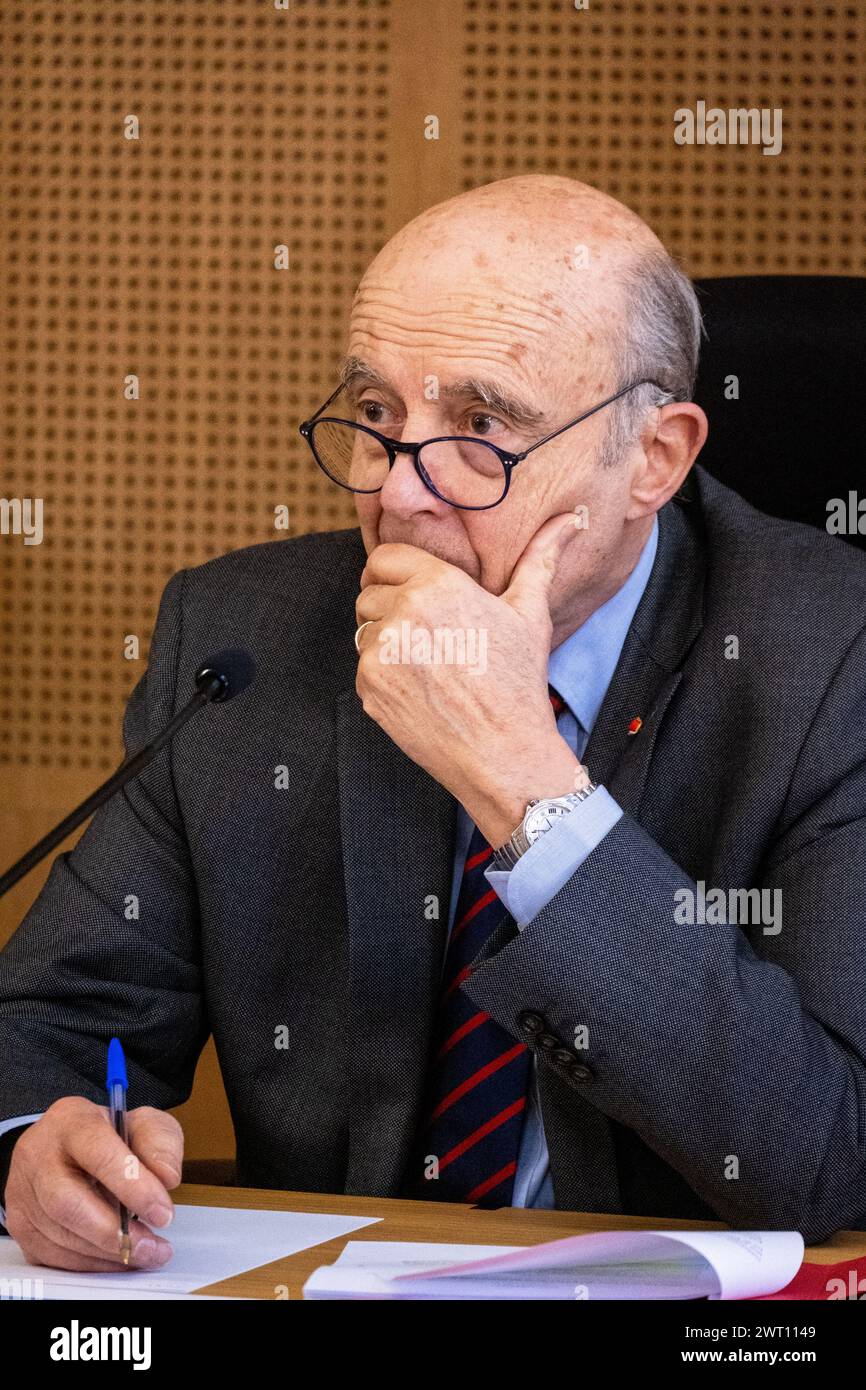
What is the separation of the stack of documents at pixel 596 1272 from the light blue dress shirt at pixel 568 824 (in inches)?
11.9

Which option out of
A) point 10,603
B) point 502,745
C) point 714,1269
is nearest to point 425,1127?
point 502,745

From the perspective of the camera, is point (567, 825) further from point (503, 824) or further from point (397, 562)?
point (397, 562)

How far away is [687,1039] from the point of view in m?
1.25

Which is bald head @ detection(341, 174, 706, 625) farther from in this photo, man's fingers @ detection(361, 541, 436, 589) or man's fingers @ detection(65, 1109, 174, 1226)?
man's fingers @ detection(65, 1109, 174, 1226)

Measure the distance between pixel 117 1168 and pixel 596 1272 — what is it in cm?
35

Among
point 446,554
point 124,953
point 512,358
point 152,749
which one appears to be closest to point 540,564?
point 446,554

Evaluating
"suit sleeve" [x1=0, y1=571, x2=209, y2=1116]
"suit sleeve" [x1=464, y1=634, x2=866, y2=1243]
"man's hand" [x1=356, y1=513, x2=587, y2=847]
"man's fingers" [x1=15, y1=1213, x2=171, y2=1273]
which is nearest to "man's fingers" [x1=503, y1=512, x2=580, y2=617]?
"man's hand" [x1=356, y1=513, x2=587, y2=847]

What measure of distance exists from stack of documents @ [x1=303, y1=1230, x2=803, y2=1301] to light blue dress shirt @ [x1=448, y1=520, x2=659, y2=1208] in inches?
11.9

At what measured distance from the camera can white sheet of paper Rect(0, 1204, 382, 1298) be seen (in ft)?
3.53

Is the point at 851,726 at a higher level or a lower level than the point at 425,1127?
higher

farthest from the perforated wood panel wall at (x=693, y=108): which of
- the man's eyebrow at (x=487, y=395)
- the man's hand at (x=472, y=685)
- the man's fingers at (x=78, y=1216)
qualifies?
the man's fingers at (x=78, y=1216)
